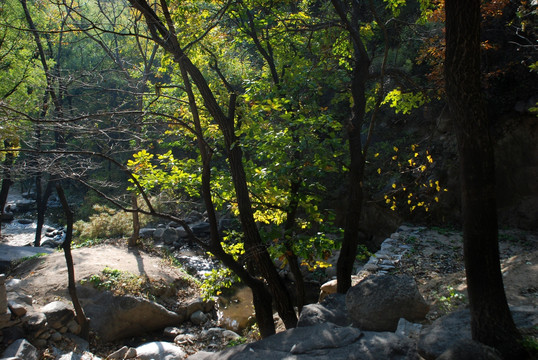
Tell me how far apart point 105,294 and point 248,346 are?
5.73 metres

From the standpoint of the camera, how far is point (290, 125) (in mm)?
5473

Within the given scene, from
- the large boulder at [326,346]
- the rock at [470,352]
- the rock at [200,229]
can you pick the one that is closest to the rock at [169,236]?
the rock at [200,229]

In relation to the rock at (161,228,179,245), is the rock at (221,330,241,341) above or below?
below

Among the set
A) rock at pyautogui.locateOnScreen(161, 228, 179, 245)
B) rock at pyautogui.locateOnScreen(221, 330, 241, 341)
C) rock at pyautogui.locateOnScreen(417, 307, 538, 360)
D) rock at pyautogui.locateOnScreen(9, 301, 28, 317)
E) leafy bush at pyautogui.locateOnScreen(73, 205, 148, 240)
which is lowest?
rock at pyautogui.locateOnScreen(221, 330, 241, 341)

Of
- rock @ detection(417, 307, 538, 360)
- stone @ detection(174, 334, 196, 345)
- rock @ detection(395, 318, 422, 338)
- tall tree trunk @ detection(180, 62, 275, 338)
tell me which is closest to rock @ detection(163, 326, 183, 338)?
stone @ detection(174, 334, 196, 345)

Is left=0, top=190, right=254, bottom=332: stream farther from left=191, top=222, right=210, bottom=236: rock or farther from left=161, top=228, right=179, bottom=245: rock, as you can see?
left=191, top=222, right=210, bottom=236: rock

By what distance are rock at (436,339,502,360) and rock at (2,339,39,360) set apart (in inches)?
241

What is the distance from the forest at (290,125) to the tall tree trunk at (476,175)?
0.03 feet

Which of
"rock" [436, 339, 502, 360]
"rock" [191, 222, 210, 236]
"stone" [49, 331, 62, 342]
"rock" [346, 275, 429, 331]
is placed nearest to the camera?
"rock" [436, 339, 502, 360]

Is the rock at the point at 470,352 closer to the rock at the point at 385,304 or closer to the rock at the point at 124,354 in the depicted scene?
the rock at the point at 385,304

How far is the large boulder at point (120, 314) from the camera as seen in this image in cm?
825

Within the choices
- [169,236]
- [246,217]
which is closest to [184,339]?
[246,217]

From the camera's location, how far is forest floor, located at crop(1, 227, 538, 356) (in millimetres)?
5973

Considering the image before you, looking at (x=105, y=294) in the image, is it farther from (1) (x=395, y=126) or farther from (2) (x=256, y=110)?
(1) (x=395, y=126)
